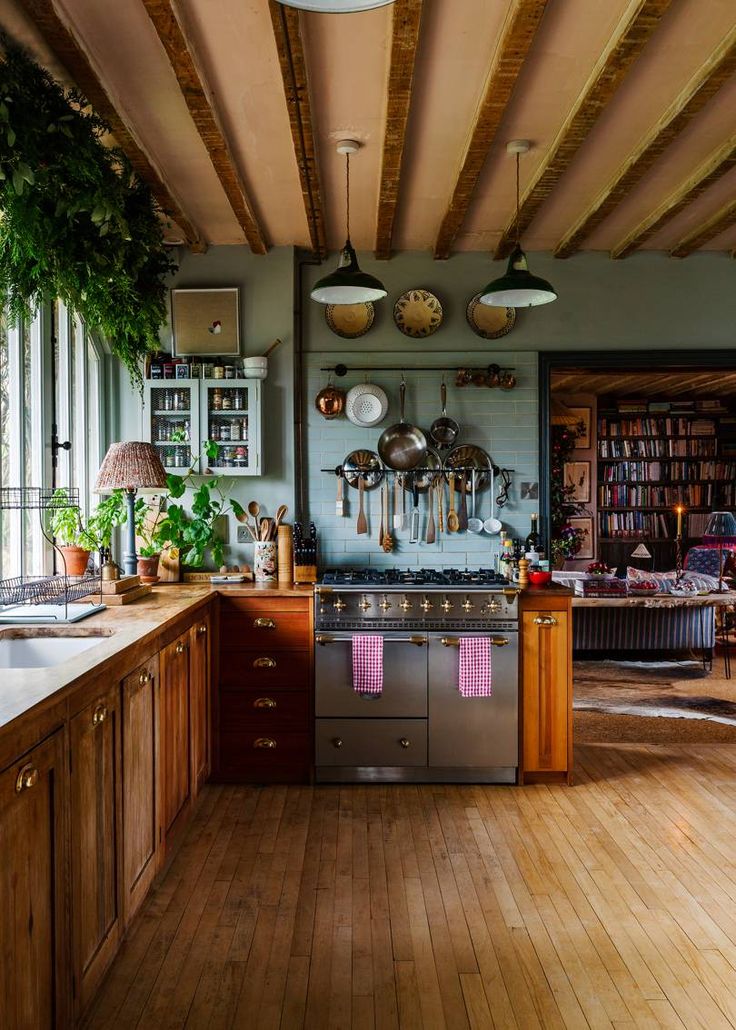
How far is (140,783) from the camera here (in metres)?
2.56

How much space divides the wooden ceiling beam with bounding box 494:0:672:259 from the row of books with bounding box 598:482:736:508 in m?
5.88

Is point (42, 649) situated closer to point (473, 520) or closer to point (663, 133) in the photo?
point (473, 520)

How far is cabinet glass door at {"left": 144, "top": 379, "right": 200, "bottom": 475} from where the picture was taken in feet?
14.8

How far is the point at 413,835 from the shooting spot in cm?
334

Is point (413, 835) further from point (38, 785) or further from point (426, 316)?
point (426, 316)

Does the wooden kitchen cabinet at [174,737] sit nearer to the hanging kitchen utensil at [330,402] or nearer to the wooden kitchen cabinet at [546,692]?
the wooden kitchen cabinet at [546,692]


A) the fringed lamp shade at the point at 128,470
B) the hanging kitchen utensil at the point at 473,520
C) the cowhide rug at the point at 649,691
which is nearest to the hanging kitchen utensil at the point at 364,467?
the hanging kitchen utensil at the point at 473,520

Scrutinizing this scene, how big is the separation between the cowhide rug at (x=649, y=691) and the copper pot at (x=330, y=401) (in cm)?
256

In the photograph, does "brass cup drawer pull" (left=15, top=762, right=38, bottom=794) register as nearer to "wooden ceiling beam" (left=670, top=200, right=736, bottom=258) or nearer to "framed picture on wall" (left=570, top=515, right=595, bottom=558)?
"wooden ceiling beam" (left=670, top=200, right=736, bottom=258)

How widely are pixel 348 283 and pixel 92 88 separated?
1205mm

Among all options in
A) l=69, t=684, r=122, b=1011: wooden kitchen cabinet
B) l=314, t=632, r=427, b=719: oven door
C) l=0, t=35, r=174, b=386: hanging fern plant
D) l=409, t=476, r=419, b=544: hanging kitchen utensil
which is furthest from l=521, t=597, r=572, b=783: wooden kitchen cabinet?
l=0, t=35, r=174, b=386: hanging fern plant

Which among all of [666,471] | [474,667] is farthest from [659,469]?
[474,667]

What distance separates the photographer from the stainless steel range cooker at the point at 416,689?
3.90m

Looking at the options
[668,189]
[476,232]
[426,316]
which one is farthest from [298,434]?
[668,189]
